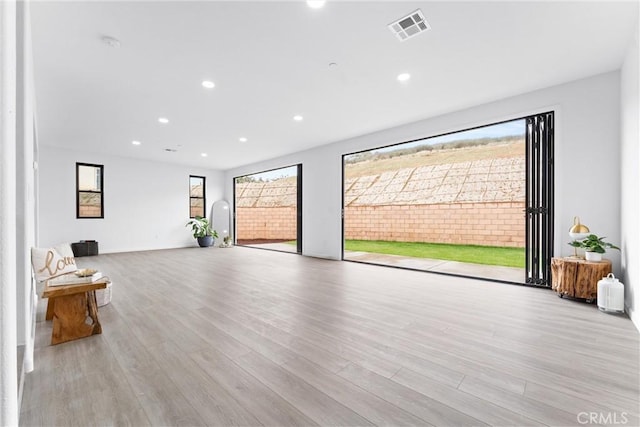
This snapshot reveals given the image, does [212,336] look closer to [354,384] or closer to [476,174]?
[354,384]

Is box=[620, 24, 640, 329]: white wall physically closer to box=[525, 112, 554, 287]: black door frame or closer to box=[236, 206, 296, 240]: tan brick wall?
box=[525, 112, 554, 287]: black door frame

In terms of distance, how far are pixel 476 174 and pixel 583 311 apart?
22.3 ft

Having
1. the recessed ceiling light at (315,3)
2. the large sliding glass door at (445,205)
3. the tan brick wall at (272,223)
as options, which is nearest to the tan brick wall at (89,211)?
the tan brick wall at (272,223)

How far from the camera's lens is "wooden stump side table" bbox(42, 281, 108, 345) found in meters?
2.33

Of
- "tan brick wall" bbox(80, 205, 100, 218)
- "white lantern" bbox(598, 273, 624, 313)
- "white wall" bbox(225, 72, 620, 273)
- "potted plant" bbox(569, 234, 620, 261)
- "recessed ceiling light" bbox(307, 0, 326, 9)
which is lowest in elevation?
"white lantern" bbox(598, 273, 624, 313)

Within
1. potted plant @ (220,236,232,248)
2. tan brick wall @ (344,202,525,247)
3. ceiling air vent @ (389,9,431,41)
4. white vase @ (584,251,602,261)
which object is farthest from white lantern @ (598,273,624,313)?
potted plant @ (220,236,232,248)

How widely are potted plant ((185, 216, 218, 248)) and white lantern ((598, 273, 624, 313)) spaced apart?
9373 millimetres

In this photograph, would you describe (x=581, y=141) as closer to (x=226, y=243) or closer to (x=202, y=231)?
(x=226, y=243)

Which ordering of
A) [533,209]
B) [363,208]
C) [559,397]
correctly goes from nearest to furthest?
1. [559,397]
2. [533,209]
3. [363,208]

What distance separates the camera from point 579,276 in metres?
3.29

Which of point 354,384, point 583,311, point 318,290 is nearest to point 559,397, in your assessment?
point 354,384

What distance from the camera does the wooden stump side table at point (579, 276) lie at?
318cm

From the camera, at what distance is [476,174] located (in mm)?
9055

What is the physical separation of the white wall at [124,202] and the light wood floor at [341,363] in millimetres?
5588
